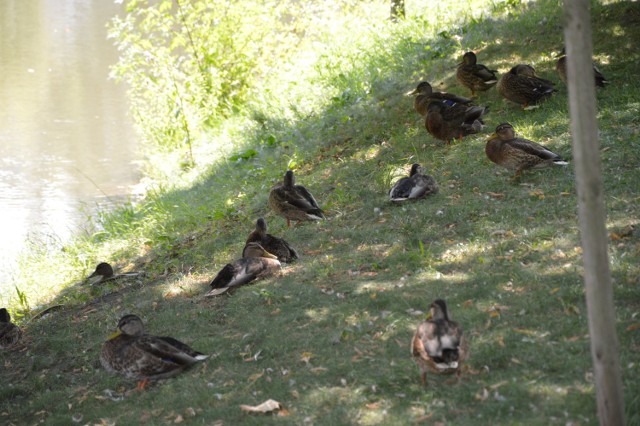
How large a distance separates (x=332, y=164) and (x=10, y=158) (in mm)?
10411

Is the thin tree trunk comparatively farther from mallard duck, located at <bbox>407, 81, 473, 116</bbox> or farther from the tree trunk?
the tree trunk

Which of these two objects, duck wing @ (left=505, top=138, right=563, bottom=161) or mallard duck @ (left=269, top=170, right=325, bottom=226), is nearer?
duck wing @ (left=505, top=138, right=563, bottom=161)

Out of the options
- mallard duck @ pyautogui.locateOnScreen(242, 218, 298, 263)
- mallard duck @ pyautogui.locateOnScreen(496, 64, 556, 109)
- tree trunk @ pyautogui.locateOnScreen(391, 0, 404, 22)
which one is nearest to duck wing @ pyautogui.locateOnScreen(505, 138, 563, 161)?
mallard duck @ pyautogui.locateOnScreen(496, 64, 556, 109)

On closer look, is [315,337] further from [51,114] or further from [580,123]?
[51,114]

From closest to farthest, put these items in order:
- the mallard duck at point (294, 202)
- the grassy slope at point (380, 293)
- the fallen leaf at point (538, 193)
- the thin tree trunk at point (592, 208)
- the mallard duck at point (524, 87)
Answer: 1. the thin tree trunk at point (592, 208)
2. the grassy slope at point (380, 293)
3. the fallen leaf at point (538, 193)
4. the mallard duck at point (294, 202)
5. the mallard duck at point (524, 87)

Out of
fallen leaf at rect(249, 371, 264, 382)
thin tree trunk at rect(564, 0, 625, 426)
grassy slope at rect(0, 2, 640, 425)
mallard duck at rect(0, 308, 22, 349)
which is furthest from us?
mallard duck at rect(0, 308, 22, 349)

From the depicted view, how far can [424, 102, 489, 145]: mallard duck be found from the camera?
10594mm

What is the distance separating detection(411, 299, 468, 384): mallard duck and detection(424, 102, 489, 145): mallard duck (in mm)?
5892

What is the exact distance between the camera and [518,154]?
878 centimetres

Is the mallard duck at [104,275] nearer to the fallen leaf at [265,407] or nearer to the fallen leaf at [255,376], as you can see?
the fallen leaf at [255,376]

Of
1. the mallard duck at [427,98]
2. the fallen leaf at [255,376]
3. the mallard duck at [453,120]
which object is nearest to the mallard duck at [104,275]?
the fallen leaf at [255,376]

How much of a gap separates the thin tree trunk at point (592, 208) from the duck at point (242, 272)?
14.4ft

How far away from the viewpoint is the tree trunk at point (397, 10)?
56.5 feet

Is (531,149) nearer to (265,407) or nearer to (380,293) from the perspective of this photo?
(380,293)
